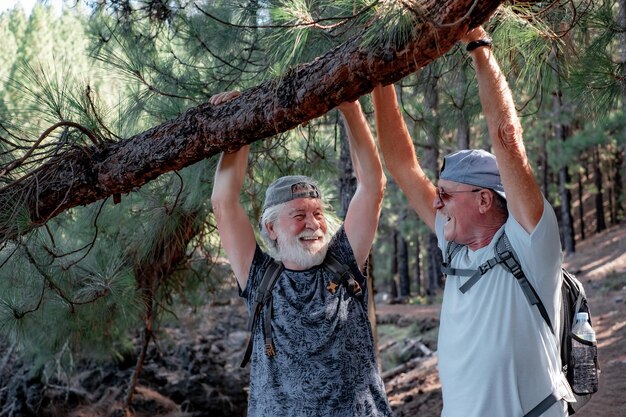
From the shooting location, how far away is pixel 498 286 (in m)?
2.15

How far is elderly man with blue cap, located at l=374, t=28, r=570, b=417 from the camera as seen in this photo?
6.93 feet

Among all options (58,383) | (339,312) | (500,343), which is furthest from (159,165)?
(58,383)

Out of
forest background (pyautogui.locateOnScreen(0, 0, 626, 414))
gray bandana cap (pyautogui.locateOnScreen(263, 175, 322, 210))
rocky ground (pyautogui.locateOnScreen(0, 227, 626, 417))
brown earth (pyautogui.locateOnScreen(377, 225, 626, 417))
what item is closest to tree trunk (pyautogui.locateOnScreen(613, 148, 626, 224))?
brown earth (pyautogui.locateOnScreen(377, 225, 626, 417))

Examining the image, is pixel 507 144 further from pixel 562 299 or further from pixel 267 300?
pixel 267 300

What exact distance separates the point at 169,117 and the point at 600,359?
505cm

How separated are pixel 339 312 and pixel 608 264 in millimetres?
15469

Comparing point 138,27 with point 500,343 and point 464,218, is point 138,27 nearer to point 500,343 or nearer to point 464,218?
point 464,218

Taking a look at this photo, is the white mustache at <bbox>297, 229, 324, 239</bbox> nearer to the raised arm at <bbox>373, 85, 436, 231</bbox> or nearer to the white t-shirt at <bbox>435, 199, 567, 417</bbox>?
the raised arm at <bbox>373, 85, 436, 231</bbox>

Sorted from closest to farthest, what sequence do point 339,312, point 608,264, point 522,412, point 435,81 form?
point 522,412
point 339,312
point 435,81
point 608,264

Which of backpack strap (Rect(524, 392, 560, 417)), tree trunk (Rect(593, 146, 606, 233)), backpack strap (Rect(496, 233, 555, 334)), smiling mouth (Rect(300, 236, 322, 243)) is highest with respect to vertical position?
tree trunk (Rect(593, 146, 606, 233))

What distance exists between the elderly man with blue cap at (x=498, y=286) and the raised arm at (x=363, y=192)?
0.60 meters

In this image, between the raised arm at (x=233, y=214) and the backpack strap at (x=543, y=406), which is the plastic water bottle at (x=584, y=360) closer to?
the backpack strap at (x=543, y=406)

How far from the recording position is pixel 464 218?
233 cm

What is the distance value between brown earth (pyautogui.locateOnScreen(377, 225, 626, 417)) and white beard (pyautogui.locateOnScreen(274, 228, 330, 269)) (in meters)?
3.43
